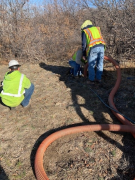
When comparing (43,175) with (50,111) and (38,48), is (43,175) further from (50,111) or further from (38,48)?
(38,48)

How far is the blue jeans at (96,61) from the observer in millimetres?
4730

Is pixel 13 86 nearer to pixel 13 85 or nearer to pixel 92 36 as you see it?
A: pixel 13 85

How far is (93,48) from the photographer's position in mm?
4680

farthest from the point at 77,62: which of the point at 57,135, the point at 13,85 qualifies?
the point at 57,135

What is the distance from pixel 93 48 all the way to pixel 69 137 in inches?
102

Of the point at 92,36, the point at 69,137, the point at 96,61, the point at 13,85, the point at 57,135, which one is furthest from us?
the point at 96,61

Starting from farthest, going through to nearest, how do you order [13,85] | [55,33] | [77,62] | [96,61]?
1. [55,33]
2. [77,62]
3. [96,61]
4. [13,85]

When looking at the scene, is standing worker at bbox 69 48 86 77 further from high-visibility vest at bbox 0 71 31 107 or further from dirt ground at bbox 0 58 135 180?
high-visibility vest at bbox 0 71 31 107

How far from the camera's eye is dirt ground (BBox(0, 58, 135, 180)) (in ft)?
7.91

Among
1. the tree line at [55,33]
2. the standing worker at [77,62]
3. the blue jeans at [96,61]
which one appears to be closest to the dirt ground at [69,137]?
the blue jeans at [96,61]

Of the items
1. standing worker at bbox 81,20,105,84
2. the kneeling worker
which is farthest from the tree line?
the kneeling worker

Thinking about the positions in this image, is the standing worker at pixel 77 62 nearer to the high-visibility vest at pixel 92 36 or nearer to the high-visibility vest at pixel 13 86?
the high-visibility vest at pixel 92 36

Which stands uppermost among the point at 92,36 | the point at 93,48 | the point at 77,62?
the point at 92,36

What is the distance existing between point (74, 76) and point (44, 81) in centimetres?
95
